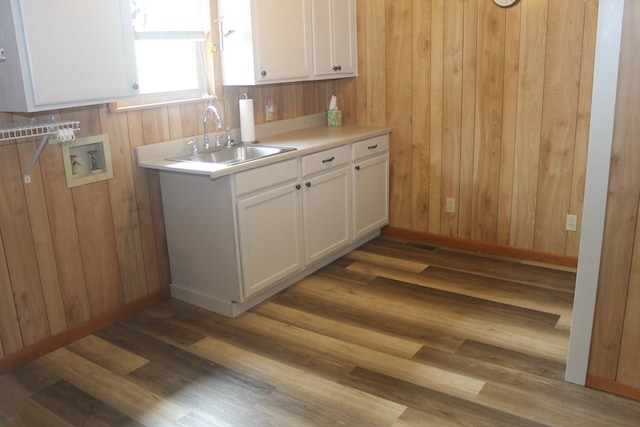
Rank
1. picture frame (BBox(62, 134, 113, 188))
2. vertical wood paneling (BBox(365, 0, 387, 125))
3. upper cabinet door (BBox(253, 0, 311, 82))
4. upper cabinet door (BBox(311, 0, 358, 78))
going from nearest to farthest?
picture frame (BBox(62, 134, 113, 188)) < upper cabinet door (BBox(253, 0, 311, 82)) < upper cabinet door (BBox(311, 0, 358, 78)) < vertical wood paneling (BBox(365, 0, 387, 125))

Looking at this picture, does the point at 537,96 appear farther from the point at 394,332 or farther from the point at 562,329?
the point at 394,332

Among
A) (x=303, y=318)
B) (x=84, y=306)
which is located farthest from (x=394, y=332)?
(x=84, y=306)

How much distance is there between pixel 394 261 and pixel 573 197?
4.14ft

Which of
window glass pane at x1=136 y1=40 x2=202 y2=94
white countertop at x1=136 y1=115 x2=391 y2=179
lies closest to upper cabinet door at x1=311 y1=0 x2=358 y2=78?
white countertop at x1=136 y1=115 x2=391 y2=179

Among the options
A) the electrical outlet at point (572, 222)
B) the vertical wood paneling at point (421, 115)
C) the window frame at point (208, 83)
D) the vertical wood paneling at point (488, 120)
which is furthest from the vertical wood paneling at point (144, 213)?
the electrical outlet at point (572, 222)

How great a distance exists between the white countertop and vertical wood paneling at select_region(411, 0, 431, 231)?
10.2 inches

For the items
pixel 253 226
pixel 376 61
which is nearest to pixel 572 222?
pixel 376 61

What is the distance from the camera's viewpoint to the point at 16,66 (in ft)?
7.68

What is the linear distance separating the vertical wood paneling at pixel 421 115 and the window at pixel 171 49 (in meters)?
1.53

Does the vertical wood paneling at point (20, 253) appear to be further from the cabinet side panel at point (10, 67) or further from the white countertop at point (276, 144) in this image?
the white countertop at point (276, 144)

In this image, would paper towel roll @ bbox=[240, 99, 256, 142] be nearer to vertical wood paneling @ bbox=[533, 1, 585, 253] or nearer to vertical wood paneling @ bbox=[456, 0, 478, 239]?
vertical wood paneling @ bbox=[456, 0, 478, 239]

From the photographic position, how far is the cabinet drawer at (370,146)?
4.01 m

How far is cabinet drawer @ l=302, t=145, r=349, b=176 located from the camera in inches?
140

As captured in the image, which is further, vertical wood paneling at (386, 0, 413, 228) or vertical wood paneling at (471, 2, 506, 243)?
vertical wood paneling at (386, 0, 413, 228)
